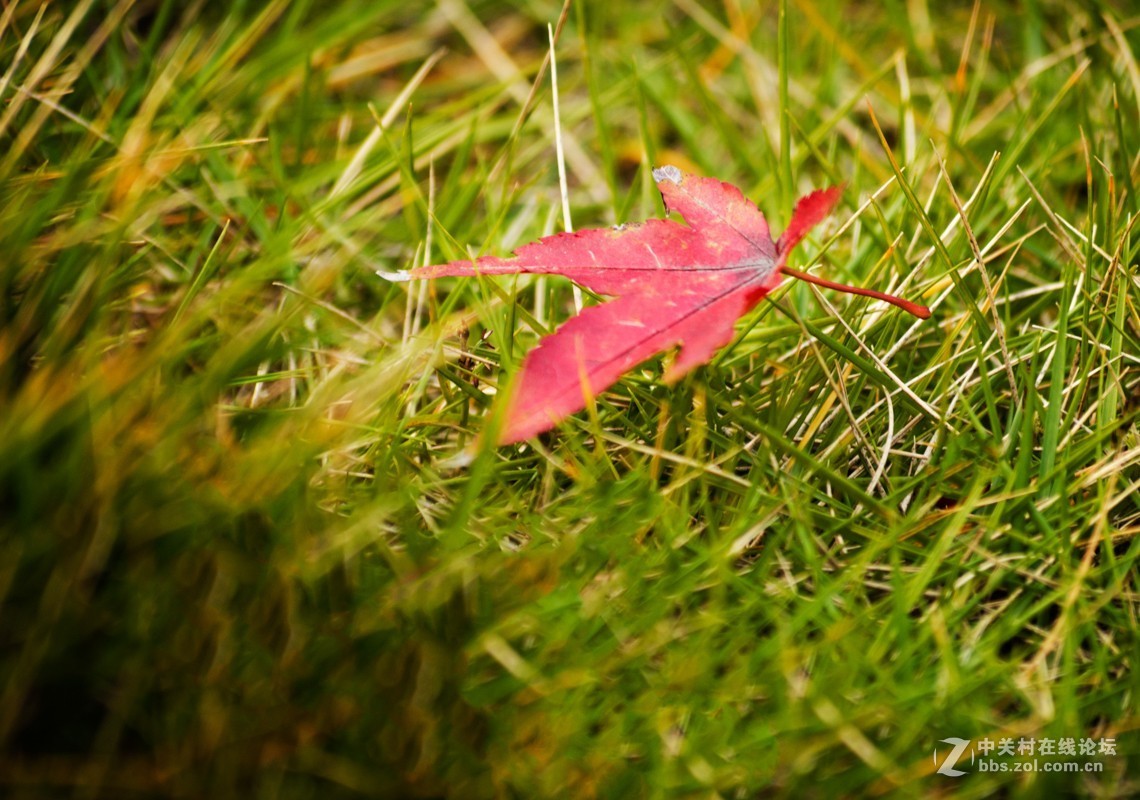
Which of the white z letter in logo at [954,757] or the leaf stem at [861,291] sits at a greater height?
the leaf stem at [861,291]

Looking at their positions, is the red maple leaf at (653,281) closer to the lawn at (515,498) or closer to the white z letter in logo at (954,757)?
the lawn at (515,498)

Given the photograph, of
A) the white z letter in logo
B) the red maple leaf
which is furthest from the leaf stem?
the white z letter in logo

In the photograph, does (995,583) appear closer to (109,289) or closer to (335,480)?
(335,480)

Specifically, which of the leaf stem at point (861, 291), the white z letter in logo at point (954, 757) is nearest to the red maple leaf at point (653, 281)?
the leaf stem at point (861, 291)

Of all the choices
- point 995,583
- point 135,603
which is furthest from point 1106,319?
point 135,603

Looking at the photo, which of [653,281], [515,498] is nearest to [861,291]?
[653,281]

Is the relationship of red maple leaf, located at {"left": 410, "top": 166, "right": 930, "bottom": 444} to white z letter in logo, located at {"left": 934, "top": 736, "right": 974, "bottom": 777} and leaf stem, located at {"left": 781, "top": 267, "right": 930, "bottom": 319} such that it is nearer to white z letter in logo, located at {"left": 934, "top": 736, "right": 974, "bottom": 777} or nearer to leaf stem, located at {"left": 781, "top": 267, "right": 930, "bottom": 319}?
leaf stem, located at {"left": 781, "top": 267, "right": 930, "bottom": 319}

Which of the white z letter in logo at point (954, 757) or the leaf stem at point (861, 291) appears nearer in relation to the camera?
the white z letter in logo at point (954, 757)
